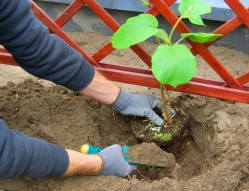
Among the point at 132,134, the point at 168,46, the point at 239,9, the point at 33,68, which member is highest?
the point at 33,68

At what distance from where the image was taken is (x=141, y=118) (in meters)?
2.41

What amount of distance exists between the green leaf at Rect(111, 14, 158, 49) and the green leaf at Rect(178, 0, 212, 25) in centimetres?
15

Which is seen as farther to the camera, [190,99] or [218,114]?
[190,99]

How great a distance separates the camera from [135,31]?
2.03m

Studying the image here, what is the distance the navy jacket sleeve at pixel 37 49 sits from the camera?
1.85 m

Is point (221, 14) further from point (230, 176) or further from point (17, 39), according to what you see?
point (17, 39)

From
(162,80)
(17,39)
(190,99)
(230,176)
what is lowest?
(230,176)

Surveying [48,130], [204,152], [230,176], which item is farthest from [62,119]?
[230,176]

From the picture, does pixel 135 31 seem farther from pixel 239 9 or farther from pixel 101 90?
pixel 239 9

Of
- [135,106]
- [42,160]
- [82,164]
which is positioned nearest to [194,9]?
[135,106]

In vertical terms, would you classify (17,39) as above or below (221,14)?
above

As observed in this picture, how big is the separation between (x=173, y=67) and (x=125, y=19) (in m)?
1.27

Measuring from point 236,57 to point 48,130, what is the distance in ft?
4.44

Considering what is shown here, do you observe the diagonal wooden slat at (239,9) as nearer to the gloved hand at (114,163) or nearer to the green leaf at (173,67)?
the green leaf at (173,67)
